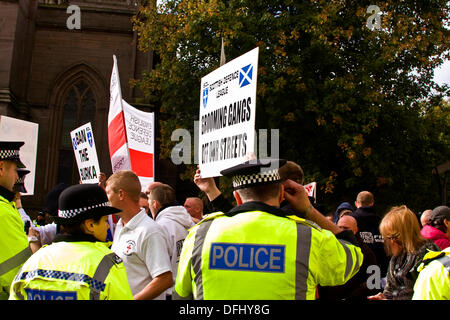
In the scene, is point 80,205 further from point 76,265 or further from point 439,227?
point 439,227

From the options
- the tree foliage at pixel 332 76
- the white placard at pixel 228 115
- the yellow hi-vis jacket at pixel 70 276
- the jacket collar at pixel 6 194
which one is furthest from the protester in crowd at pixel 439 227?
the tree foliage at pixel 332 76

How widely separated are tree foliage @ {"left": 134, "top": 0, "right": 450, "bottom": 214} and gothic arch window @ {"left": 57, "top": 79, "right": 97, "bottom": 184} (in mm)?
4730

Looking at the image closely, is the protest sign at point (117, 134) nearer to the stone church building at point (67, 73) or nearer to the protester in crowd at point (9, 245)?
the protester in crowd at point (9, 245)

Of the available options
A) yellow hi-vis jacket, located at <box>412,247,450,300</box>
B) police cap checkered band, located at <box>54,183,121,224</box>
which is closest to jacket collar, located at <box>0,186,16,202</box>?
police cap checkered band, located at <box>54,183,121,224</box>

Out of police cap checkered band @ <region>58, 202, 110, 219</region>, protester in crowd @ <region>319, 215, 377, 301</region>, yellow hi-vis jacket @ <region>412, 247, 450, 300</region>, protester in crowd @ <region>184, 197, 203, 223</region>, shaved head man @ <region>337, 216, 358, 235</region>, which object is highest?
protester in crowd @ <region>184, 197, 203, 223</region>

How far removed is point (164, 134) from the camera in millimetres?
16234

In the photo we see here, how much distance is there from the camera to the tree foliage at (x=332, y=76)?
44.6 feet

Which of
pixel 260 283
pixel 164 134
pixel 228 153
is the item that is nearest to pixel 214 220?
pixel 260 283

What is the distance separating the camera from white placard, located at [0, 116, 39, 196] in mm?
7422

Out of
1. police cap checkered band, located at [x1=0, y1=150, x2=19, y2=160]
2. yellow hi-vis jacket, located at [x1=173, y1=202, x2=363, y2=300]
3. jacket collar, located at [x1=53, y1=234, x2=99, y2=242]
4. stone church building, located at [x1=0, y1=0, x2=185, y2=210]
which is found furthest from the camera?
stone church building, located at [x1=0, y1=0, x2=185, y2=210]

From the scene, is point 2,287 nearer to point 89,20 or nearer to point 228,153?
point 228,153

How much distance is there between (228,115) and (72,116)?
16833mm

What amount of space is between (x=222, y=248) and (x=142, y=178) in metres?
4.67

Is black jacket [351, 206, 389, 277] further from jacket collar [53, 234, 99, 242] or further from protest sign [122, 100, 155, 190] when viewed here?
jacket collar [53, 234, 99, 242]
